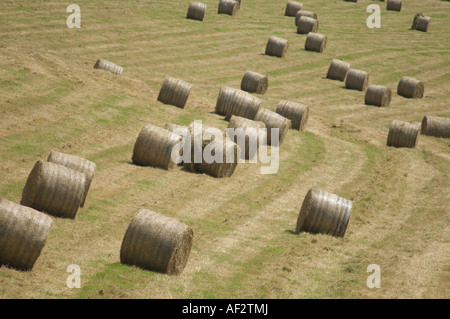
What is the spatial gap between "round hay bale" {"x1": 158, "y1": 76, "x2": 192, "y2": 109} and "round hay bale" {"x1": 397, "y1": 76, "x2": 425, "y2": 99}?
51.3ft

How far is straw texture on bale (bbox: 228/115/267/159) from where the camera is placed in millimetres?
25359

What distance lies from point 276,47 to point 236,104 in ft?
54.2

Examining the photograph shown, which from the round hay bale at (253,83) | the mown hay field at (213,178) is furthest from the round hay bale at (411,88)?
the round hay bale at (253,83)

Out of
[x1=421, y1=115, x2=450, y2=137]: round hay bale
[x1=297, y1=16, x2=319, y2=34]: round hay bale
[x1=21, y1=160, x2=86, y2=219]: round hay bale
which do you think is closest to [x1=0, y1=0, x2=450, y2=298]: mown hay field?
[x1=21, y1=160, x2=86, y2=219]: round hay bale

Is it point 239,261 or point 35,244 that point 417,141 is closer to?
point 239,261

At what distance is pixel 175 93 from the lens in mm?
30453

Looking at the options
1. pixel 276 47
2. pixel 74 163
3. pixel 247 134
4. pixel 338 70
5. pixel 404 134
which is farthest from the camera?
pixel 276 47

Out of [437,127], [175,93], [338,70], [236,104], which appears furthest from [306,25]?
[175,93]

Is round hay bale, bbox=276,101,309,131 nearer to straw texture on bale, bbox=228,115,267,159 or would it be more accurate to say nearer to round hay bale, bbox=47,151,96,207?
straw texture on bale, bbox=228,115,267,159

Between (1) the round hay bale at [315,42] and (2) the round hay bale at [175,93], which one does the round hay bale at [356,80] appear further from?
(2) the round hay bale at [175,93]

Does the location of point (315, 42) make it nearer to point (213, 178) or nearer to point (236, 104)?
point (236, 104)

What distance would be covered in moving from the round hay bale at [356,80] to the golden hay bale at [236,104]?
40.6ft

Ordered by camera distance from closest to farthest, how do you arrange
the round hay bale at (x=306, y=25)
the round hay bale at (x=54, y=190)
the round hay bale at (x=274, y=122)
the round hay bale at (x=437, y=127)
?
the round hay bale at (x=54, y=190), the round hay bale at (x=274, y=122), the round hay bale at (x=437, y=127), the round hay bale at (x=306, y=25)

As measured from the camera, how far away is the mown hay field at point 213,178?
14.4 metres
